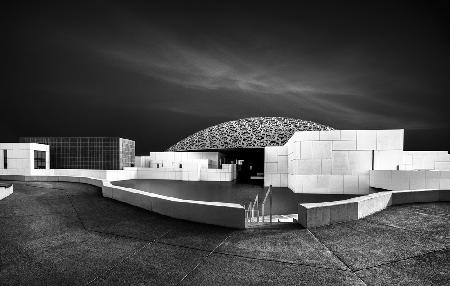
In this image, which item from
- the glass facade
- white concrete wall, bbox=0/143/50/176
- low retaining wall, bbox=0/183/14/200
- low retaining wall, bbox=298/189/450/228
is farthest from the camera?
the glass facade

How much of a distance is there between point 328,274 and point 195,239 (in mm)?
2863

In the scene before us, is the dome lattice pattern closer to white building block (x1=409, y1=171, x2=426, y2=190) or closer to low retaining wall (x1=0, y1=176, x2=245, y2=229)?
white building block (x1=409, y1=171, x2=426, y2=190)

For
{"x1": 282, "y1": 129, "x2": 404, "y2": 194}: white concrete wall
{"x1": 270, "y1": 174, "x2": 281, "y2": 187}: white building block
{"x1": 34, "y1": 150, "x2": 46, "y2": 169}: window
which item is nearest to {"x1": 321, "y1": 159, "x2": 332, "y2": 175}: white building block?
{"x1": 282, "y1": 129, "x2": 404, "y2": 194}: white concrete wall

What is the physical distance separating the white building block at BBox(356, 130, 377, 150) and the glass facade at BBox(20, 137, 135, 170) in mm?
37496

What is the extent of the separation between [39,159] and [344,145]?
1429 inches

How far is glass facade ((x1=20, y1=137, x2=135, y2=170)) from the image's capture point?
41094 millimetres

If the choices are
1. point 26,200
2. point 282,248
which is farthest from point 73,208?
point 282,248

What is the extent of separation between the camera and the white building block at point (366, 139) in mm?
18891

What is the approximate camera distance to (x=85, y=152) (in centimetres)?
4262

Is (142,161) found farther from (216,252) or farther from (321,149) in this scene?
(216,252)

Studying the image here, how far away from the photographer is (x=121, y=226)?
22.1ft

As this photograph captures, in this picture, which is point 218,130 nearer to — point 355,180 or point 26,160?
point 26,160

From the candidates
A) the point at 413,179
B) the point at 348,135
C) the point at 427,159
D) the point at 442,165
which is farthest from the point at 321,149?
the point at 442,165

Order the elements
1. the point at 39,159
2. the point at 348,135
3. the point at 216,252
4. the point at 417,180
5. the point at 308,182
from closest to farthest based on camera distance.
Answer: the point at 216,252, the point at 417,180, the point at 348,135, the point at 308,182, the point at 39,159
